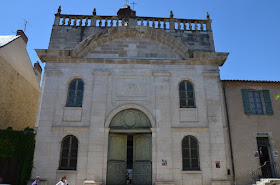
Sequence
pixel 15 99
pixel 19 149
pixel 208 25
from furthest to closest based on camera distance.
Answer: pixel 15 99 < pixel 208 25 < pixel 19 149

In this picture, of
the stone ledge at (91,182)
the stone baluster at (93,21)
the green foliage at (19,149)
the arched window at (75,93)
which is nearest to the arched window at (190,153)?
the stone ledge at (91,182)

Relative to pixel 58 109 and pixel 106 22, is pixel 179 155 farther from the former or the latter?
pixel 106 22

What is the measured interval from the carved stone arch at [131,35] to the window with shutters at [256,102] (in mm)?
4102

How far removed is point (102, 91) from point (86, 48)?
8.68 ft

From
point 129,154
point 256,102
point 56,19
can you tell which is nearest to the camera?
point 256,102

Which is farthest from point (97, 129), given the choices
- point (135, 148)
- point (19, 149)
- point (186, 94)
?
point (186, 94)

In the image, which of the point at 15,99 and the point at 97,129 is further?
the point at 15,99

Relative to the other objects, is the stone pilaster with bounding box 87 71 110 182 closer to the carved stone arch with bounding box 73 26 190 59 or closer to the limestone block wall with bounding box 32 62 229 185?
the limestone block wall with bounding box 32 62 229 185

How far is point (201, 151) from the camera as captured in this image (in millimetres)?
11133

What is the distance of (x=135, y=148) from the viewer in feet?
38.6

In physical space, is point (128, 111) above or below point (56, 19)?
below

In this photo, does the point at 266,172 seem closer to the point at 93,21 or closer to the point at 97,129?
the point at 97,129

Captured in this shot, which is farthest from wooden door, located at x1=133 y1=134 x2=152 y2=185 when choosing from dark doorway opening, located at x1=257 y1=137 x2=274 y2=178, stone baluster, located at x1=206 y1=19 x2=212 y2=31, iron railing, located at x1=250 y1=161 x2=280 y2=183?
stone baluster, located at x1=206 y1=19 x2=212 y2=31

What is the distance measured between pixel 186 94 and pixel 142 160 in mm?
4165
